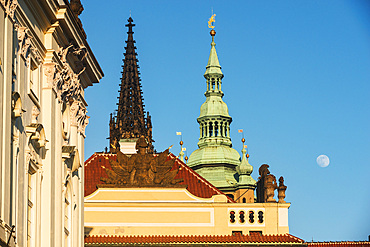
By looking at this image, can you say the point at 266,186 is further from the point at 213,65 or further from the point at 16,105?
the point at 213,65

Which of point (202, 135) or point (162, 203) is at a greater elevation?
point (202, 135)

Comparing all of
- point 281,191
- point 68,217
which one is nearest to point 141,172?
point 281,191

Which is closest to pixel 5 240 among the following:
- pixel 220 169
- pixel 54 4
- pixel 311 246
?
pixel 54 4

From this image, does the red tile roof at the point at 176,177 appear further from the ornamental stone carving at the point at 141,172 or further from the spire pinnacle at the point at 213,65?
the spire pinnacle at the point at 213,65

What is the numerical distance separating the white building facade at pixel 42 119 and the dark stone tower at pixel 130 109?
38.9m

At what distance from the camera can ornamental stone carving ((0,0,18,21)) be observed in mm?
23109

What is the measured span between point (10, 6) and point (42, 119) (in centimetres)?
513

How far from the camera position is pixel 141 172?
2173 inches

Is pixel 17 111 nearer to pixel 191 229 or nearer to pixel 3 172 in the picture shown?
pixel 3 172

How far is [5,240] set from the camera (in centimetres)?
2230

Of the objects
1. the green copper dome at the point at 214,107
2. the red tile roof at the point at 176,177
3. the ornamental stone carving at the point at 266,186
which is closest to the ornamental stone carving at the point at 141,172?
the red tile roof at the point at 176,177

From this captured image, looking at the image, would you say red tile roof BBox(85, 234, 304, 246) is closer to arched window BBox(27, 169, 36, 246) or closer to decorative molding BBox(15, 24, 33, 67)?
arched window BBox(27, 169, 36, 246)

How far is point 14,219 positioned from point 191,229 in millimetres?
32047

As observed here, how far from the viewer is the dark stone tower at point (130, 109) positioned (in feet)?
244
